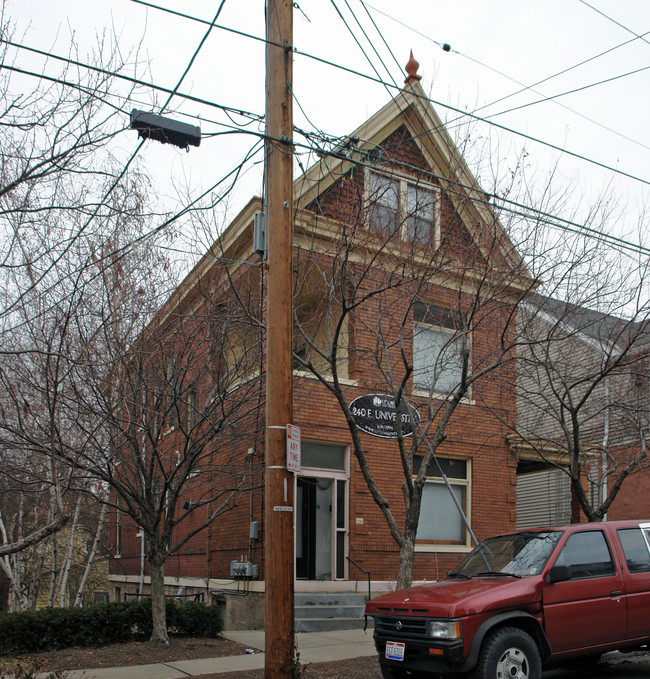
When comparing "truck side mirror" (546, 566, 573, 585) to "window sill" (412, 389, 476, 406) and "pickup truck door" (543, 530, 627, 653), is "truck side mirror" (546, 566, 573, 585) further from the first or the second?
"window sill" (412, 389, 476, 406)

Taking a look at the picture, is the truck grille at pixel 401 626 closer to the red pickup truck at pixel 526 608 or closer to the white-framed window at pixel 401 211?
the red pickup truck at pixel 526 608

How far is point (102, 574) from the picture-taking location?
31.2 metres

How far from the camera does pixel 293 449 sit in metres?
7.45

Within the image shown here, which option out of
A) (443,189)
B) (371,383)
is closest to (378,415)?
(371,383)

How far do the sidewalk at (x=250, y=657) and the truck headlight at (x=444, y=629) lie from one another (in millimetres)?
3073

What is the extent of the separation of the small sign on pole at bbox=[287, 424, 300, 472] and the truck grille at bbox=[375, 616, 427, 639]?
178 centimetres

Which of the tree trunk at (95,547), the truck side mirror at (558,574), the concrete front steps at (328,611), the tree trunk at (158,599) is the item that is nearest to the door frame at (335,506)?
the concrete front steps at (328,611)

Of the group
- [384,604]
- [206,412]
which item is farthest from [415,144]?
[384,604]

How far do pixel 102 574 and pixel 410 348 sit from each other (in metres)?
22.1

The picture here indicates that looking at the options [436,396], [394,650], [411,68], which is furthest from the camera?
[436,396]

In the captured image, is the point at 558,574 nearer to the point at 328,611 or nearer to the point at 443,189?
the point at 443,189

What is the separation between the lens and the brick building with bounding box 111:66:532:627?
12250 mm

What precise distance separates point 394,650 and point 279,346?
3197 millimetres

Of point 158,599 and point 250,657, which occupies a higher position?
point 158,599
